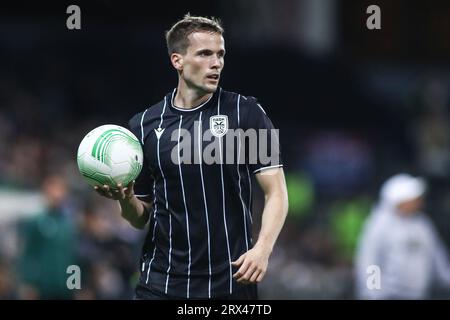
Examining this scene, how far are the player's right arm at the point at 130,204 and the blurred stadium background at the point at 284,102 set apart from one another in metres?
4.81

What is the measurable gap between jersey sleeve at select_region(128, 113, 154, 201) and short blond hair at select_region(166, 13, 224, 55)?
0.45m

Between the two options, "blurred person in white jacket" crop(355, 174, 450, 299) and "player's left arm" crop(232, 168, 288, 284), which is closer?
"player's left arm" crop(232, 168, 288, 284)

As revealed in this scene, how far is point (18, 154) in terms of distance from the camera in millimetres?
15016

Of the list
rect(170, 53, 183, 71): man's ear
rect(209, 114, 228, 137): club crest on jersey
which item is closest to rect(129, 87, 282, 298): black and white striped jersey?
rect(209, 114, 228, 137): club crest on jersey

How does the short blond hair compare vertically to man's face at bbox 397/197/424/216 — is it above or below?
above

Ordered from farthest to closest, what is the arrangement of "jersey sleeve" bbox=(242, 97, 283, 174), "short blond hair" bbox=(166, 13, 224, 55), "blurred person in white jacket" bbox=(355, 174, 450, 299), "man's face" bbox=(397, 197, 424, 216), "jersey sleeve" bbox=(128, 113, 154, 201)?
"man's face" bbox=(397, 197, 424, 216) < "blurred person in white jacket" bbox=(355, 174, 450, 299) < "jersey sleeve" bbox=(128, 113, 154, 201) < "short blond hair" bbox=(166, 13, 224, 55) < "jersey sleeve" bbox=(242, 97, 283, 174)

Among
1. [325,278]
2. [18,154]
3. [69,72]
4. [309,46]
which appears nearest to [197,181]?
[325,278]

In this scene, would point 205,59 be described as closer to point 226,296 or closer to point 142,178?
point 142,178

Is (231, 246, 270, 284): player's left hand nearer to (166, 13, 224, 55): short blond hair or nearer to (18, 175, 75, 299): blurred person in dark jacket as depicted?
(166, 13, 224, 55): short blond hair

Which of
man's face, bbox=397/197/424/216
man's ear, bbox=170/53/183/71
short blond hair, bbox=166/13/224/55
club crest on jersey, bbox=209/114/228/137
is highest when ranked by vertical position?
short blond hair, bbox=166/13/224/55

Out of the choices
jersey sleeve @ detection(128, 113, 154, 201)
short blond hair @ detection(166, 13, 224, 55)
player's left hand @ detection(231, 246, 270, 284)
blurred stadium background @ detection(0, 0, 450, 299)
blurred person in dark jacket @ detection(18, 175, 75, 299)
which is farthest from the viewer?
blurred stadium background @ detection(0, 0, 450, 299)

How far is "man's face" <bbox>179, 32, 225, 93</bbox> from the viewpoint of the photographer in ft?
20.6

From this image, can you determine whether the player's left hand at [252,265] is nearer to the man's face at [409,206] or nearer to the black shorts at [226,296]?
the black shorts at [226,296]

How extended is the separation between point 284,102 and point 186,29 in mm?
12041
